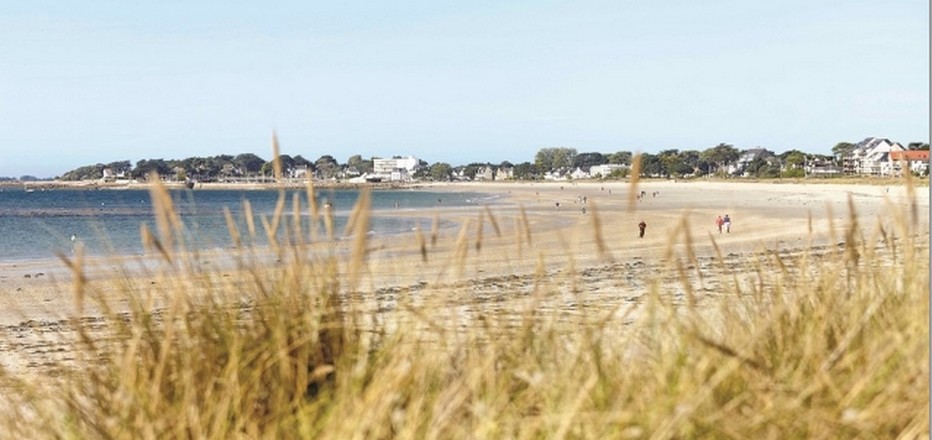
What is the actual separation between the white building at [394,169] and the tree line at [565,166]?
1.80 m

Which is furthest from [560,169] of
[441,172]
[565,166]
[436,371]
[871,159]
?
[436,371]

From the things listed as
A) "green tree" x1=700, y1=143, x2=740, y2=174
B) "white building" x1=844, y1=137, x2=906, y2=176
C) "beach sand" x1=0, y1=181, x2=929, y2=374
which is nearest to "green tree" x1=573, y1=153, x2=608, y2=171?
"green tree" x1=700, y1=143, x2=740, y2=174

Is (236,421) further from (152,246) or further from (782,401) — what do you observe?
(782,401)

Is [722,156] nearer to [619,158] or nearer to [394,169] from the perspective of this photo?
[619,158]

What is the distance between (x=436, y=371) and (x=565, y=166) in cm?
15408

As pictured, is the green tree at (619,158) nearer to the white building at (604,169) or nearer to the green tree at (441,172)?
the white building at (604,169)

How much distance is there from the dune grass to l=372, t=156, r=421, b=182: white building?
16741 cm

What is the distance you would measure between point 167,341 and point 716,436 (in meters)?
1.35

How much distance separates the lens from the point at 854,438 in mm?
2236

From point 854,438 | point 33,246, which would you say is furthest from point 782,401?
point 33,246

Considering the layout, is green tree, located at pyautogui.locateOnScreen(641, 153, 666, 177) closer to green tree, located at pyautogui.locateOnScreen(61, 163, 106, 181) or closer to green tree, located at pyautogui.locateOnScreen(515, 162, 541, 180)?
green tree, located at pyautogui.locateOnScreen(515, 162, 541, 180)

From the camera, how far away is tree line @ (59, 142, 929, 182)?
302 feet

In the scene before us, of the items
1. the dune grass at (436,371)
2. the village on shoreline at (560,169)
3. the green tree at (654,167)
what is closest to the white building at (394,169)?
the village on shoreline at (560,169)

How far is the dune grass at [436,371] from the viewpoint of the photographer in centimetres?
226
